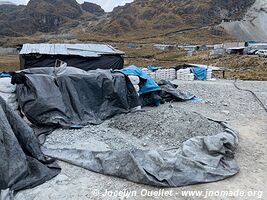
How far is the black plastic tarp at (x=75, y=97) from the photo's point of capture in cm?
659

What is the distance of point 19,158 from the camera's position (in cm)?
438

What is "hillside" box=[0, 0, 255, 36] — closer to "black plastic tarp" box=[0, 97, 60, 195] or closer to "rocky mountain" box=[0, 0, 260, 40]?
"rocky mountain" box=[0, 0, 260, 40]

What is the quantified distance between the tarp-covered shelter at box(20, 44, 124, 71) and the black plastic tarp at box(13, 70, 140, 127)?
5718 millimetres

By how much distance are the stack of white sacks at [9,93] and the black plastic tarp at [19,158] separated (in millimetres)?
2076

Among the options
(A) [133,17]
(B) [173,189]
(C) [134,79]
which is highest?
(A) [133,17]

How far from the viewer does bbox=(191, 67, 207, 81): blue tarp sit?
608 inches

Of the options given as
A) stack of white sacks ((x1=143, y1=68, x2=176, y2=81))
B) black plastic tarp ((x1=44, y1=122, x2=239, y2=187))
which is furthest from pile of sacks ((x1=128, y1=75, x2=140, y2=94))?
stack of white sacks ((x1=143, y1=68, x2=176, y2=81))

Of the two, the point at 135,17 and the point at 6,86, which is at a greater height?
the point at 135,17

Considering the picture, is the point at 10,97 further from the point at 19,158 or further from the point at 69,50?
the point at 69,50

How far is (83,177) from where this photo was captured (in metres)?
4.57

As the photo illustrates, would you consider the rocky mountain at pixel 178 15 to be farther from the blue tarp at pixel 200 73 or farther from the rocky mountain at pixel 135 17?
the blue tarp at pixel 200 73

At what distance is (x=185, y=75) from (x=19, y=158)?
1155 cm

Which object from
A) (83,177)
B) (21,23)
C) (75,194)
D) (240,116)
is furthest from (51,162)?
(21,23)

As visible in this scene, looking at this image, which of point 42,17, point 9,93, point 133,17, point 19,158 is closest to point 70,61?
point 9,93
